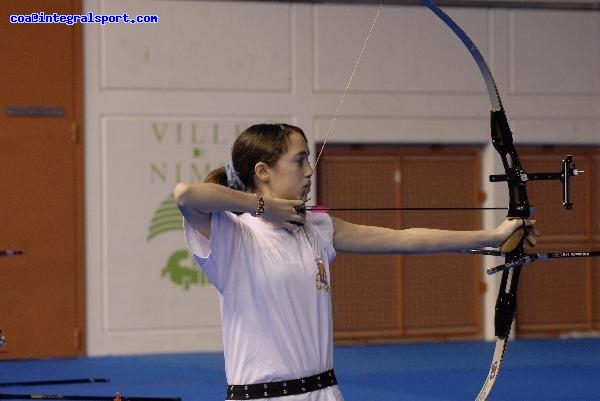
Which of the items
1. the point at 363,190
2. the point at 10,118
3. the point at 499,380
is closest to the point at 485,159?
the point at 363,190

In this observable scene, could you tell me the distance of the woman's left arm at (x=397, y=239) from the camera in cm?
256

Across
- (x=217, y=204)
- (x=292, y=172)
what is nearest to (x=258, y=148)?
(x=292, y=172)

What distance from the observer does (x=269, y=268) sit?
2.36 metres

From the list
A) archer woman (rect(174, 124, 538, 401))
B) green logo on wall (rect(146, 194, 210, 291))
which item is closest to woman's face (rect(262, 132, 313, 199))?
archer woman (rect(174, 124, 538, 401))

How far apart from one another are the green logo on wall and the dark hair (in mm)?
5231

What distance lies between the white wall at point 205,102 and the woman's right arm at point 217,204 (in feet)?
17.8

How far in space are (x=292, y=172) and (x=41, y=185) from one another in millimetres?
5510

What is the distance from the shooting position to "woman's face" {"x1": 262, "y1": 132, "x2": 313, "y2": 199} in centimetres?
242

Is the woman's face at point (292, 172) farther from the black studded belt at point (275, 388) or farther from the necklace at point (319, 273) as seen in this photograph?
the black studded belt at point (275, 388)

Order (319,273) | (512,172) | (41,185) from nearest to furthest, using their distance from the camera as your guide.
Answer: (319,273)
(512,172)
(41,185)

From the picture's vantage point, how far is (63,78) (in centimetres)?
757

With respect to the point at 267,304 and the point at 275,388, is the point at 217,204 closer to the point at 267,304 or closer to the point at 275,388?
the point at 267,304

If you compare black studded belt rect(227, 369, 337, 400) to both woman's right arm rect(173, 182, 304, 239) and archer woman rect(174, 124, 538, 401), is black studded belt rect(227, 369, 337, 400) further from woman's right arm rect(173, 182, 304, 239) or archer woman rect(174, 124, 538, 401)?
woman's right arm rect(173, 182, 304, 239)

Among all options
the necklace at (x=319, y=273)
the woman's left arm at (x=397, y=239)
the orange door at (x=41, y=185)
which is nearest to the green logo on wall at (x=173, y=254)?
the orange door at (x=41, y=185)
